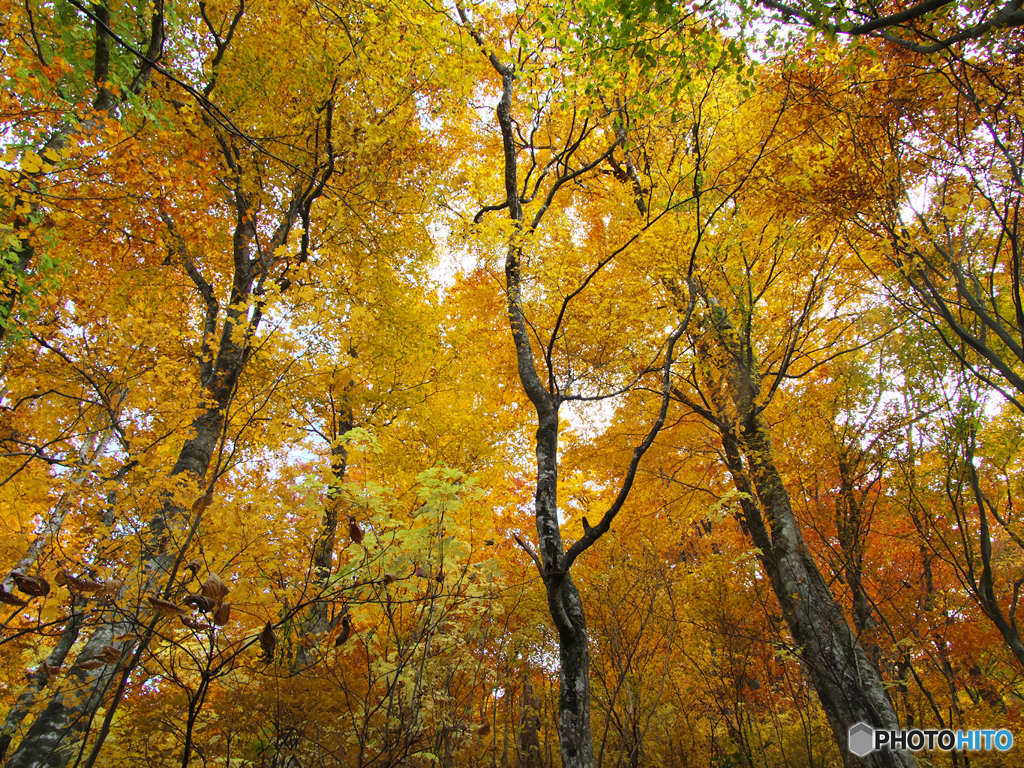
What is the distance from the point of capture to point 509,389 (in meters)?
7.88

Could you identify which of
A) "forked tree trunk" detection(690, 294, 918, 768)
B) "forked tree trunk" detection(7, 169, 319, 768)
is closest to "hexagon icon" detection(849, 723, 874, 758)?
"forked tree trunk" detection(690, 294, 918, 768)

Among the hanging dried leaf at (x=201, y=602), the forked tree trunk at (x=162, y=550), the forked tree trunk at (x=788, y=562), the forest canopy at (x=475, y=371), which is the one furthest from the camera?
the forked tree trunk at (x=788, y=562)

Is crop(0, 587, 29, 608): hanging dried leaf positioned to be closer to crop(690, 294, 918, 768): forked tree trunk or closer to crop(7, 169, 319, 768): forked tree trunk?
crop(7, 169, 319, 768): forked tree trunk

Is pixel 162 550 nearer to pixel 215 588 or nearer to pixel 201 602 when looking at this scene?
pixel 201 602

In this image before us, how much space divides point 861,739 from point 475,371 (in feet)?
21.9

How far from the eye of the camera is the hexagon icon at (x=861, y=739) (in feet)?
14.4

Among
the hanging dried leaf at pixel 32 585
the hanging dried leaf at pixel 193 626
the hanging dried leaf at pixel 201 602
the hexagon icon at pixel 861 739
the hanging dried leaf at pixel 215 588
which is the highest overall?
the hanging dried leaf at pixel 32 585

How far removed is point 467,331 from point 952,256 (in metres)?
6.30

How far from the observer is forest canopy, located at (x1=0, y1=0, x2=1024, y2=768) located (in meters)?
2.96

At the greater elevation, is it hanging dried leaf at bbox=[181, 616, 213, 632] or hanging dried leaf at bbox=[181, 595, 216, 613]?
hanging dried leaf at bbox=[181, 595, 216, 613]

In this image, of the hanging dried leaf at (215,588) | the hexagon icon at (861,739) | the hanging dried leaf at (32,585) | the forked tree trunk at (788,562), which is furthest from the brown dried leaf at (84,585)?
the hexagon icon at (861,739)

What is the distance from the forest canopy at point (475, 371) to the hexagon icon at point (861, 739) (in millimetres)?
105

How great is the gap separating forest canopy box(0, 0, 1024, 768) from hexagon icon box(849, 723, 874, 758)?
0.11 meters

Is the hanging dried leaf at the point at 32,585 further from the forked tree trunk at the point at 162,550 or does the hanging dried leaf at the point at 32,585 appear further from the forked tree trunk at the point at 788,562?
the forked tree trunk at the point at 788,562
